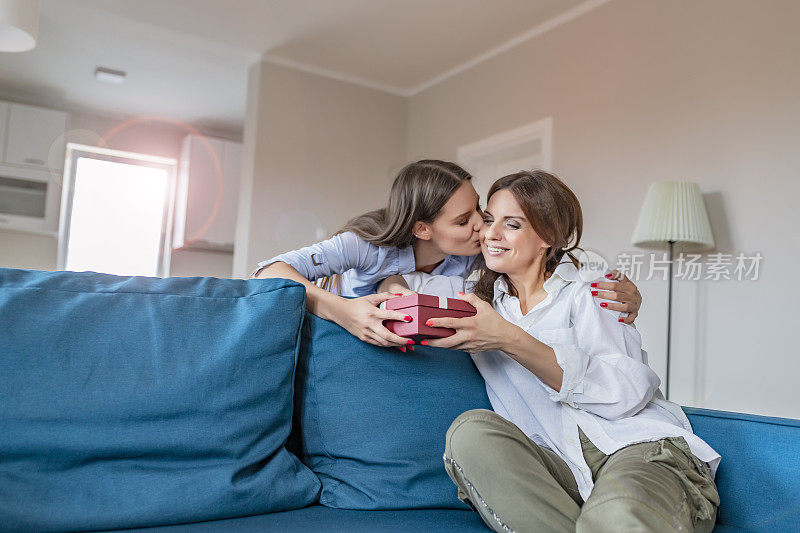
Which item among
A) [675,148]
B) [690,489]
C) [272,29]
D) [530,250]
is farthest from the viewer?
[272,29]

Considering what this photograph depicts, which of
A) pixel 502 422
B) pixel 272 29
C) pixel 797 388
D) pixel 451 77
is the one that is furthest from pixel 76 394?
pixel 451 77

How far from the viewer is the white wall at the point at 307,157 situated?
17.6 ft

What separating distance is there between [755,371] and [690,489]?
2.26 m

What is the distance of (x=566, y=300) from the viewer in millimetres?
1630

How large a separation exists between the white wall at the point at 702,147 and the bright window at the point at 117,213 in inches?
165

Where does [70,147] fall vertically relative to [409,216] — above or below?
above

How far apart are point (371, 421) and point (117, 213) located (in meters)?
6.28

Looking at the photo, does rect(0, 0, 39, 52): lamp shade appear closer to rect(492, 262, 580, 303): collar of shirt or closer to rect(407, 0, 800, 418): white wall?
rect(492, 262, 580, 303): collar of shirt

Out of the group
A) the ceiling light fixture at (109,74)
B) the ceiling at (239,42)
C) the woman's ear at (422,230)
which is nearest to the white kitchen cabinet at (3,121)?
the ceiling at (239,42)

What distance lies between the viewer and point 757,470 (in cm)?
142

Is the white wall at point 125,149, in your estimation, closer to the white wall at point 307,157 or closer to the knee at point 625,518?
the white wall at point 307,157

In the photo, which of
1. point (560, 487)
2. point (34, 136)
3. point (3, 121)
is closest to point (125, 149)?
point (34, 136)

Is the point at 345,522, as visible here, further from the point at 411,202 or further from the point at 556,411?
the point at 411,202

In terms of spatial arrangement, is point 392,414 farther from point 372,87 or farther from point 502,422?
point 372,87
